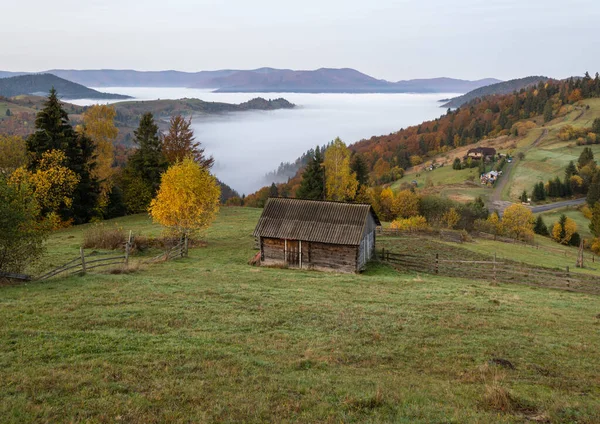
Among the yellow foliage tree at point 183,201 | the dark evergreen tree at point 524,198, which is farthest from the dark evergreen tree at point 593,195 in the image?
the yellow foliage tree at point 183,201

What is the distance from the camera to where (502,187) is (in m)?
126

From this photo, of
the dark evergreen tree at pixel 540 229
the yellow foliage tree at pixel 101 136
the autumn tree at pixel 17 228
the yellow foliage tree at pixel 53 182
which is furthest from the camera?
the dark evergreen tree at pixel 540 229

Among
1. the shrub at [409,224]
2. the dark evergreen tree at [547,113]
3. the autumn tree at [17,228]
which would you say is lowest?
the shrub at [409,224]

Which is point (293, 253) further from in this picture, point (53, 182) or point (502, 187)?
point (502, 187)

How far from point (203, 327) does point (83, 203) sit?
40103mm

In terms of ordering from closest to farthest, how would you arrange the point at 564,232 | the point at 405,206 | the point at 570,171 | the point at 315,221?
the point at 315,221 < the point at 564,232 < the point at 405,206 < the point at 570,171

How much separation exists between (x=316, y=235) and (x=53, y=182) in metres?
28.7

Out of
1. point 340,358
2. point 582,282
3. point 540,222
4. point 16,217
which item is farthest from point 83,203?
point 540,222

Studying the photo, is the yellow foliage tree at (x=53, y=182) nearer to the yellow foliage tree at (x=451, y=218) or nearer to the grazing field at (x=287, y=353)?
the grazing field at (x=287, y=353)

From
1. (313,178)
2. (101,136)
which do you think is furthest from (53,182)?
(313,178)

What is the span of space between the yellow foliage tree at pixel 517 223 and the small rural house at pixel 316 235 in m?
49.9

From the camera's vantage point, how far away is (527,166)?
140m

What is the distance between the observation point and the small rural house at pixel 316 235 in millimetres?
29484

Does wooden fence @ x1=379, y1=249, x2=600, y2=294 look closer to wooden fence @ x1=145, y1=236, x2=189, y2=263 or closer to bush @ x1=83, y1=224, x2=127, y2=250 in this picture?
wooden fence @ x1=145, y1=236, x2=189, y2=263
